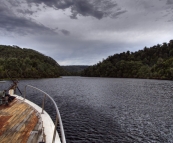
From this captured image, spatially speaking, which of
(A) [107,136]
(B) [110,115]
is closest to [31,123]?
(A) [107,136]

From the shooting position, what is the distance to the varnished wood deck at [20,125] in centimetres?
577

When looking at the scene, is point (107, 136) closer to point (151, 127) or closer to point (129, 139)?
point (129, 139)

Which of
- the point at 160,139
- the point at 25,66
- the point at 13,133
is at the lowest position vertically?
the point at 160,139

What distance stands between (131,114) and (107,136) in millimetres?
10518

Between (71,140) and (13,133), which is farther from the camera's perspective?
(71,140)

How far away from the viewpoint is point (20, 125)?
7.07m

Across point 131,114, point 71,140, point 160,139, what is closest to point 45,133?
point 71,140

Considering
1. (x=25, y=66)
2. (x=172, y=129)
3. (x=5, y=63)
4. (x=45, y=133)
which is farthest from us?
→ (x=25, y=66)

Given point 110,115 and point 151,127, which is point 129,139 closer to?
point 151,127

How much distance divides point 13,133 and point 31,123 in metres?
1.09

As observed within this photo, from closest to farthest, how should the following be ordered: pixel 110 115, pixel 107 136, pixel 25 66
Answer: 1. pixel 107 136
2. pixel 110 115
3. pixel 25 66

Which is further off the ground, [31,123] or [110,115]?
[31,123]

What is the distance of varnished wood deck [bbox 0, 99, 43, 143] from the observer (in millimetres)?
5766

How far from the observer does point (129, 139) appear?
54.7 ft
